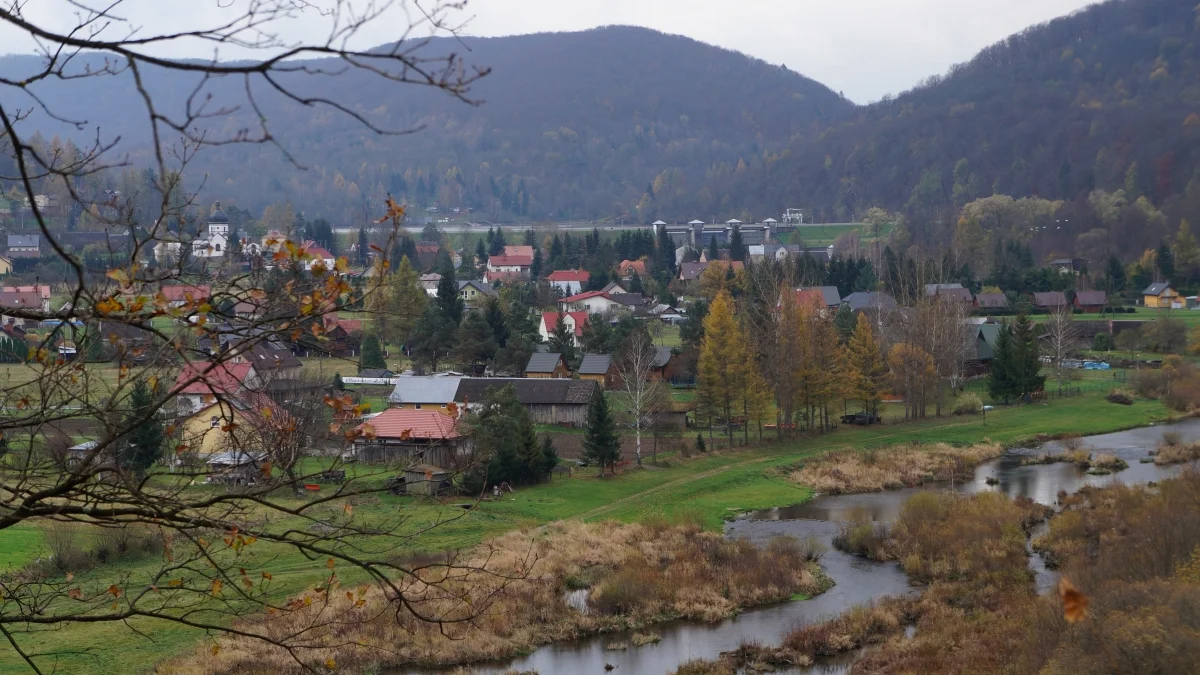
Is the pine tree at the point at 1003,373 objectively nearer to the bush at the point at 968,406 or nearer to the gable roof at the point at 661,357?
the bush at the point at 968,406

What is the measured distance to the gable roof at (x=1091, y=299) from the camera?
5309cm

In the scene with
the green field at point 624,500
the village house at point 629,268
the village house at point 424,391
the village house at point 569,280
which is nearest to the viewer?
the green field at point 624,500

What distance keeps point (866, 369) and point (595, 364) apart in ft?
31.3

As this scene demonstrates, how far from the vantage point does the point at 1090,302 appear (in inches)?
2092

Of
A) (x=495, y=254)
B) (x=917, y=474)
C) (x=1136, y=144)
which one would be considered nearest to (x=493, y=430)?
(x=917, y=474)

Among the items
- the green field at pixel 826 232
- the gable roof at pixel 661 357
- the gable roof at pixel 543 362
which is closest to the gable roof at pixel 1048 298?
the gable roof at pixel 661 357

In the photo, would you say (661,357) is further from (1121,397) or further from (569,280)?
(569,280)

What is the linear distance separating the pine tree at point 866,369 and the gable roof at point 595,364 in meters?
8.39

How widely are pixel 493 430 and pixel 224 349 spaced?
20626 mm

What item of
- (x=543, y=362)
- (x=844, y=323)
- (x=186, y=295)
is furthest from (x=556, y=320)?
(x=186, y=295)

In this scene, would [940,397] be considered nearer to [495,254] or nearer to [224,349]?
[224,349]

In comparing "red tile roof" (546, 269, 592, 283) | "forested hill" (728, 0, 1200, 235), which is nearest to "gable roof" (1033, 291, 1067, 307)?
"red tile roof" (546, 269, 592, 283)

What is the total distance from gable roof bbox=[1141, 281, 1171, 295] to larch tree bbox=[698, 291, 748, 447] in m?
32.9

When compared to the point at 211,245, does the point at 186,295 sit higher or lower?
lower
